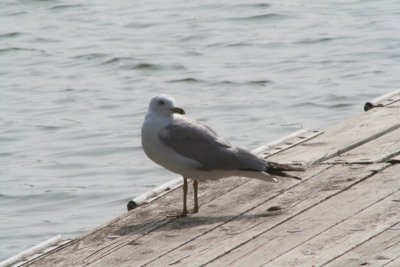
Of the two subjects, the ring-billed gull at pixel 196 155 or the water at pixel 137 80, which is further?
the water at pixel 137 80

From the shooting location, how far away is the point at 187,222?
19.5ft

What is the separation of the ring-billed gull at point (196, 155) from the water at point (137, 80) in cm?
263

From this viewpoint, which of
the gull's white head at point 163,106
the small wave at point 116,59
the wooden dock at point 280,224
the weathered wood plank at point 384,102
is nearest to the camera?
the wooden dock at point 280,224

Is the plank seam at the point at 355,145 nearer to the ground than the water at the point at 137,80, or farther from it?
farther from it

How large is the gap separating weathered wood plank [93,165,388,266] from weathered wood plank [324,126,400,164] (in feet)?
0.49

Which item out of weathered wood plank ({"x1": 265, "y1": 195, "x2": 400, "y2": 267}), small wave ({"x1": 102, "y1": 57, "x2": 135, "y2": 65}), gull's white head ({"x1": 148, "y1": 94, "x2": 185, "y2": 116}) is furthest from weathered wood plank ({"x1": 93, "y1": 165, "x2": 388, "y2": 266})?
small wave ({"x1": 102, "y1": 57, "x2": 135, "y2": 65})

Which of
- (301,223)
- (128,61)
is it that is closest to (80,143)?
(128,61)

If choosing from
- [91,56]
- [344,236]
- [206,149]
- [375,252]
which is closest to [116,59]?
[91,56]

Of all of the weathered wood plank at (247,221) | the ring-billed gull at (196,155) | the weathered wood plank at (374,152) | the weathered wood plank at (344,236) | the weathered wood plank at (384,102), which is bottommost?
the weathered wood plank at (384,102)

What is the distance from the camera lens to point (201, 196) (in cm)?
644

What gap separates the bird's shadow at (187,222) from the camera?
5851 mm

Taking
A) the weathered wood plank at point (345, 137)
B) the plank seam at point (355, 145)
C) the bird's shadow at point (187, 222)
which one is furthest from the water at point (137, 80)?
the bird's shadow at point (187, 222)

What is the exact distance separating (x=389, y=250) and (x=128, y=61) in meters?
9.66

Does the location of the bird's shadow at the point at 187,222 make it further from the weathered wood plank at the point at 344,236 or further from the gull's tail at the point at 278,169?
the weathered wood plank at the point at 344,236
